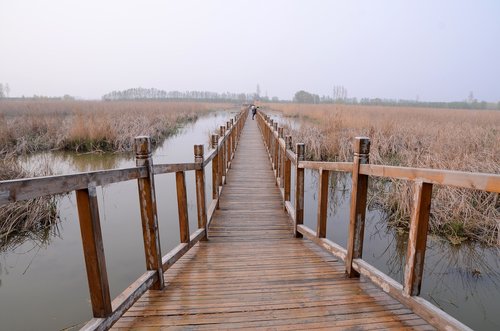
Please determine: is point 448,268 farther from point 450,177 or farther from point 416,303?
point 450,177

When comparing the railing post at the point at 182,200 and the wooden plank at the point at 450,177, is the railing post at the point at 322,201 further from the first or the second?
the railing post at the point at 182,200

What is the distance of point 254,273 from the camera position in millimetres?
2910

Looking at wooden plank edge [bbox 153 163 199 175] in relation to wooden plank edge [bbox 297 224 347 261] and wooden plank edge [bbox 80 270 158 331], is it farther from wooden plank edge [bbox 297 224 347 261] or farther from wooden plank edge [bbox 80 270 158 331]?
wooden plank edge [bbox 297 224 347 261]

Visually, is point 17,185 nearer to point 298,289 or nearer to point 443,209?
point 298,289

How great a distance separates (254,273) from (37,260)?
3.73 metres

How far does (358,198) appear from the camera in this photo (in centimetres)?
262

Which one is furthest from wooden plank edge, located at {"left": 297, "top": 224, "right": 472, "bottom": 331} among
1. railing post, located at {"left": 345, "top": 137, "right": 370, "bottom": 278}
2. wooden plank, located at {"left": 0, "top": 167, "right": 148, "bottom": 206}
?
wooden plank, located at {"left": 0, "top": 167, "right": 148, "bottom": 206}

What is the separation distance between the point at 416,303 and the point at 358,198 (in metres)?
0.88

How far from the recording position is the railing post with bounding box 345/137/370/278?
8.36ft

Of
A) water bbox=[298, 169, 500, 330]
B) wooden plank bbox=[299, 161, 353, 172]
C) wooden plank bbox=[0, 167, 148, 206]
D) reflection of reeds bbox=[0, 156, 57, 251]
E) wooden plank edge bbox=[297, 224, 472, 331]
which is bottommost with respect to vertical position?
water bbox=[298, 169, 500, 330]

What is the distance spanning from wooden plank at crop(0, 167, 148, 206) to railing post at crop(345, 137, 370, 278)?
190cm

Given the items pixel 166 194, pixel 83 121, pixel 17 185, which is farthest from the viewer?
pixel 83 121

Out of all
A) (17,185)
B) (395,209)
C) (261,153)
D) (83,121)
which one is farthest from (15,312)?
(83,121)

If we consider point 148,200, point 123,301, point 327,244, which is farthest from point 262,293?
point 148,200
